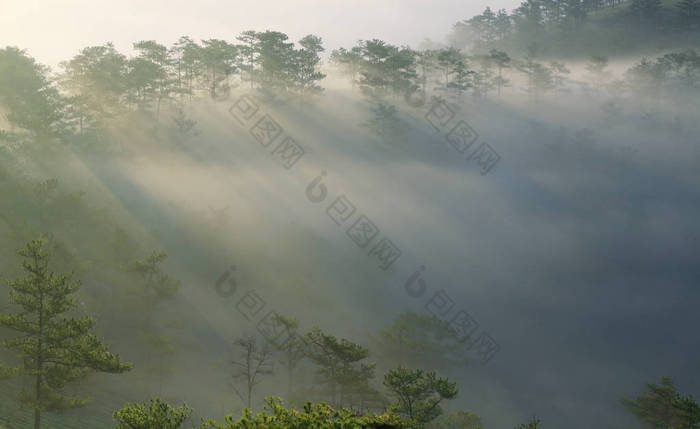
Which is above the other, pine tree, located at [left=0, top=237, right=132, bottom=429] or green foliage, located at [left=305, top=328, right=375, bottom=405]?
green foliage, located at [left=305, top=328, right=375, bottom=405]

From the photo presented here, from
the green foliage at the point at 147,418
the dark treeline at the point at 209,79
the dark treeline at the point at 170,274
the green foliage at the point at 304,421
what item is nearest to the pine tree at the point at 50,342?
the dark treeline at the point at 170,274

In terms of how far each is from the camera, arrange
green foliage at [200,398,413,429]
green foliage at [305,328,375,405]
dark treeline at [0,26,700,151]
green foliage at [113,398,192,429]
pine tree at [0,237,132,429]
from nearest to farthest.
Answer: green foliage at [200,398,413,429], green foliage at [113,398,192,429], pine tree at [0,237,132,429], green foliage at [305,328,375,405], dark treeline at [0,26,700,151]

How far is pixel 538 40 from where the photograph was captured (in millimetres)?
141875

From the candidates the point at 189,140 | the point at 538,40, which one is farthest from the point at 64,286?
the point at 538,40

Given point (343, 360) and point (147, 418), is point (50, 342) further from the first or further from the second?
point (343, 360)

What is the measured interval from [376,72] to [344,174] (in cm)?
2922

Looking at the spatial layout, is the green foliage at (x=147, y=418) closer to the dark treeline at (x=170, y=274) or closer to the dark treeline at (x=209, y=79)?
the dark treeline at (x=170, y=274)

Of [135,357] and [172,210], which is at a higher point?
[172,210]

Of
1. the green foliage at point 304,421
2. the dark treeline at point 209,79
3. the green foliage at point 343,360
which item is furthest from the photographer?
the dark treeline at point 209,79

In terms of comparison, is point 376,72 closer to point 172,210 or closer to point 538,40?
point 172,210

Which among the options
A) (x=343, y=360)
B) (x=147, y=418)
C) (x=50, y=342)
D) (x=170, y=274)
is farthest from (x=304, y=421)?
(x=170, y=274)

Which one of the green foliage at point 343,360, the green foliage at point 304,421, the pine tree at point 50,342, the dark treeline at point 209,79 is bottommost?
the pine tree at point 50,342

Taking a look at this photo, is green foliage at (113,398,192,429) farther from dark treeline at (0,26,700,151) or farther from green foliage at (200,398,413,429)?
dark treeline at (0,26,700,151)

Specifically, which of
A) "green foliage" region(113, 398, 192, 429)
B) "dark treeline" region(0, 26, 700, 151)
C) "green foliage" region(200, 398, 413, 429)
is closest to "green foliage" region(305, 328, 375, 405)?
"green foliage" region(113, 398, 192, 429)
